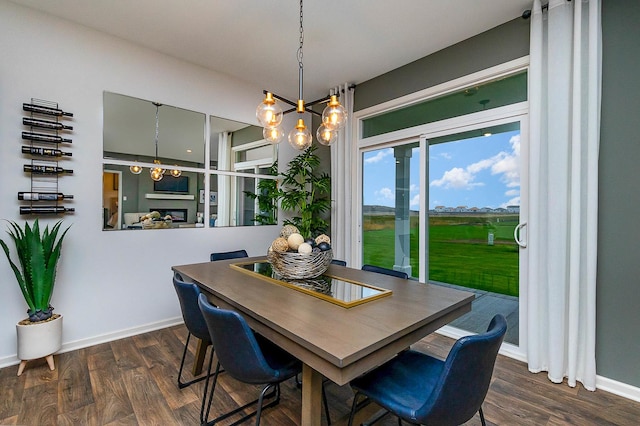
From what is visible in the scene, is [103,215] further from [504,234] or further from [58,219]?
[504,234]

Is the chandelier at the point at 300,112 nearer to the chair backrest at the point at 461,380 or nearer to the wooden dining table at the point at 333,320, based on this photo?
the wooden dining table at the point at 333,320

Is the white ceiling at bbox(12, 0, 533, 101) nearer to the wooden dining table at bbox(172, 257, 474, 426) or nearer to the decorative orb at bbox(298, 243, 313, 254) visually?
the decorative orb at bbox(298, 243, 313, 254)

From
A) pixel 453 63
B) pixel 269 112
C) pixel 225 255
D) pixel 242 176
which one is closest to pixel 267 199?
pixel 242 176

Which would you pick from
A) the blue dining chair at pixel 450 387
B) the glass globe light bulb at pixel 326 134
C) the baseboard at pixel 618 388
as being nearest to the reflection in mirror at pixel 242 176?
the glass globe light bulb at pixel 326 134

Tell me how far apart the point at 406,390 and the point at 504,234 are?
2066 mm

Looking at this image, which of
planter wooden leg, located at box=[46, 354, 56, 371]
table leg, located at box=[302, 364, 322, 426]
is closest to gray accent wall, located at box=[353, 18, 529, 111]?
table leg, located at box=[302, 364, 322, 426]

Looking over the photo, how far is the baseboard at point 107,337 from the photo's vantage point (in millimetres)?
2473

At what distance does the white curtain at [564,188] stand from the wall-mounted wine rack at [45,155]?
4032 mm

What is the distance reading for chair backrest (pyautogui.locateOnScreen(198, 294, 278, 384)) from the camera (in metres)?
1.32

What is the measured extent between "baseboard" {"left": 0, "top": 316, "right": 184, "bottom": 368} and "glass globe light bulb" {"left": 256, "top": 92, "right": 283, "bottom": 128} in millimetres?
2485

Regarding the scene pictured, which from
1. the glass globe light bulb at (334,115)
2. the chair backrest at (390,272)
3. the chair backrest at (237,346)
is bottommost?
the chair backrest at (237,346)

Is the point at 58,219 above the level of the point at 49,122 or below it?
below

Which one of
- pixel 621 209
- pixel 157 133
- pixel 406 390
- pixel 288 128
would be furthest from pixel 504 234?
pixel 157 133

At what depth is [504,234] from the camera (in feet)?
9.21
